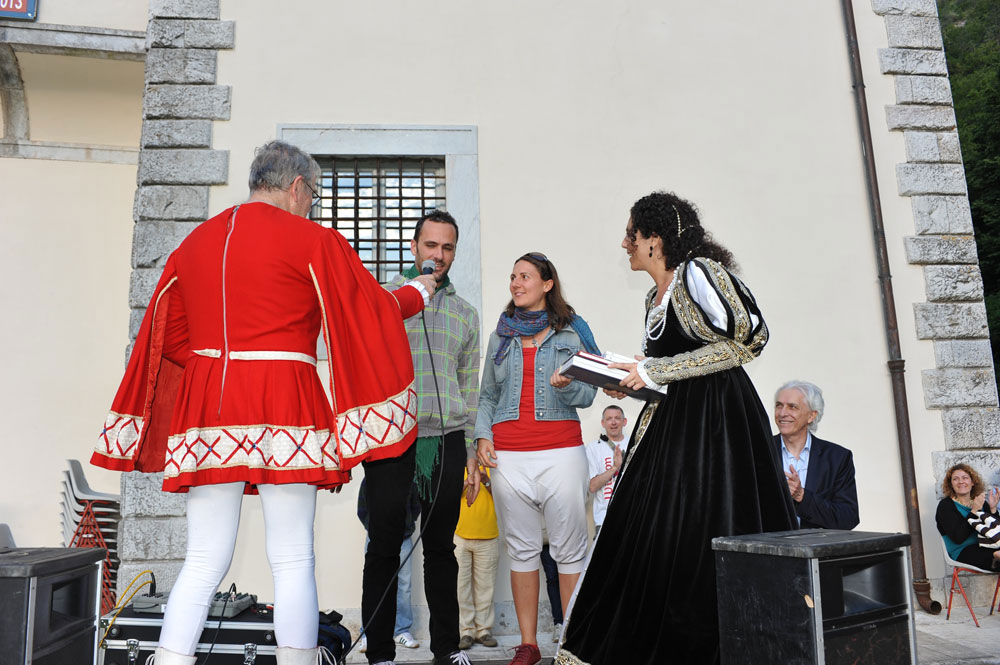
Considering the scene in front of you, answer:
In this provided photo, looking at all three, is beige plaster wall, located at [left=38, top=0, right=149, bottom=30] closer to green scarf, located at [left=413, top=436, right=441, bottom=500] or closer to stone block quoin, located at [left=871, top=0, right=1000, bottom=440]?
green scarf, located at [left=413, top=436, right=441, bottom=500]

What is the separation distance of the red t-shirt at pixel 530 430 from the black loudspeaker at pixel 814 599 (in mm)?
1386

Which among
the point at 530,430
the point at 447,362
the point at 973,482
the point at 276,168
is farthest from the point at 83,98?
the point at 973,482

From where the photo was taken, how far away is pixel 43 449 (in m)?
7.23

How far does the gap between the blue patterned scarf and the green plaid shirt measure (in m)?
0.18

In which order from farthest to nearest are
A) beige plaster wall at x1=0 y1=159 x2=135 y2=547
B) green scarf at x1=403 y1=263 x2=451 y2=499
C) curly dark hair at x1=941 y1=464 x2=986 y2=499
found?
beige plaster wall at x1=0 y1=159 x2=135 y2=547 < curly dark hair at x1=941 y1=464 x2=986 y2=499 < green scarf at x1=403 y1=263 x2=451 y2=499

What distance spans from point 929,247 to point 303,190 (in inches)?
193

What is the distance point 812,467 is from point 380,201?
344cm

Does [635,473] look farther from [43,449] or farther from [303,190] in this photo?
[43,449]

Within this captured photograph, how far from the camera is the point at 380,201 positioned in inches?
230

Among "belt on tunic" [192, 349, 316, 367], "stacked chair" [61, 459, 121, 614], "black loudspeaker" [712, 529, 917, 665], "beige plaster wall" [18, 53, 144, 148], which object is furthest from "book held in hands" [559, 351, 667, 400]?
"beige plaster wall" [18, 53, 144, 148]

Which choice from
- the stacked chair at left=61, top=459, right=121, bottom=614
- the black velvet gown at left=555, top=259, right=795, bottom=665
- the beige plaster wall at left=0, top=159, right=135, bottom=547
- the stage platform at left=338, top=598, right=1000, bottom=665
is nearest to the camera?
the black velvet gown at left=555, top=259, right=795, bottom=665

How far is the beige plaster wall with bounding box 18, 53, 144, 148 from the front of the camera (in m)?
7.24

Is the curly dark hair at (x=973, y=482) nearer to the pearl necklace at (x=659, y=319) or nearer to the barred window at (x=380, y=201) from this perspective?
the pearl necklace at (x=659, y=319)

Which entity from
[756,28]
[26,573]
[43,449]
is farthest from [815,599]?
[43,449]
